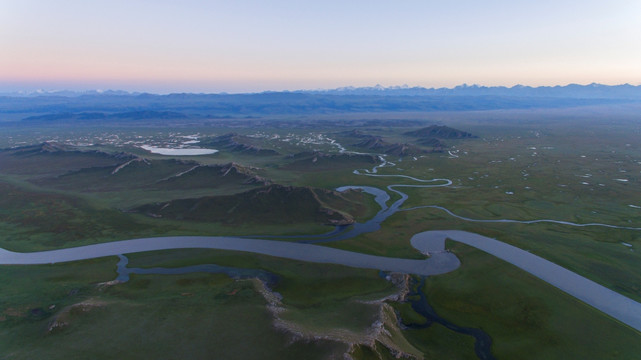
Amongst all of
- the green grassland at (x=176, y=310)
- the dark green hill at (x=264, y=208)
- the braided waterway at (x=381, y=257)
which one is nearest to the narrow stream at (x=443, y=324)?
the green grassland at (x=176, y=310)

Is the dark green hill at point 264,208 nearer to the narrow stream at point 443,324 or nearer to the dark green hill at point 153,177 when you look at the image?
the dark green hill at point 153,177

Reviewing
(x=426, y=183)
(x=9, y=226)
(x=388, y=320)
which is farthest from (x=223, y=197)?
(x=426, y=183)

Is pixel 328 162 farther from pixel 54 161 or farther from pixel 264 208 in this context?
pixel 54 161

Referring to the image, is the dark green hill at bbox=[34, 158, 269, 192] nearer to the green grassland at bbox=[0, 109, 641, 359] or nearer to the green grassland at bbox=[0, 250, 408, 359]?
the green grassland at bbox=[0, 109, 641, 359]

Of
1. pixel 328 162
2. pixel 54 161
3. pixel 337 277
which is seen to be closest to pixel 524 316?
pixel 337 277

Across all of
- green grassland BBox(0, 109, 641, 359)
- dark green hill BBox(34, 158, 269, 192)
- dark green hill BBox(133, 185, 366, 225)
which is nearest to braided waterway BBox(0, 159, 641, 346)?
green grassland BBox(0, 109, 641, 359)

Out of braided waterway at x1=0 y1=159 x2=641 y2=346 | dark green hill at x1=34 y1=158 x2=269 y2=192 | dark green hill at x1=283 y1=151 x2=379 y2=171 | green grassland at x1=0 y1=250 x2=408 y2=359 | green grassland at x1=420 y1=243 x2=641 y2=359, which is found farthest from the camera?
dark green hill at x1=283 y1=151 x2=379 y2=171
